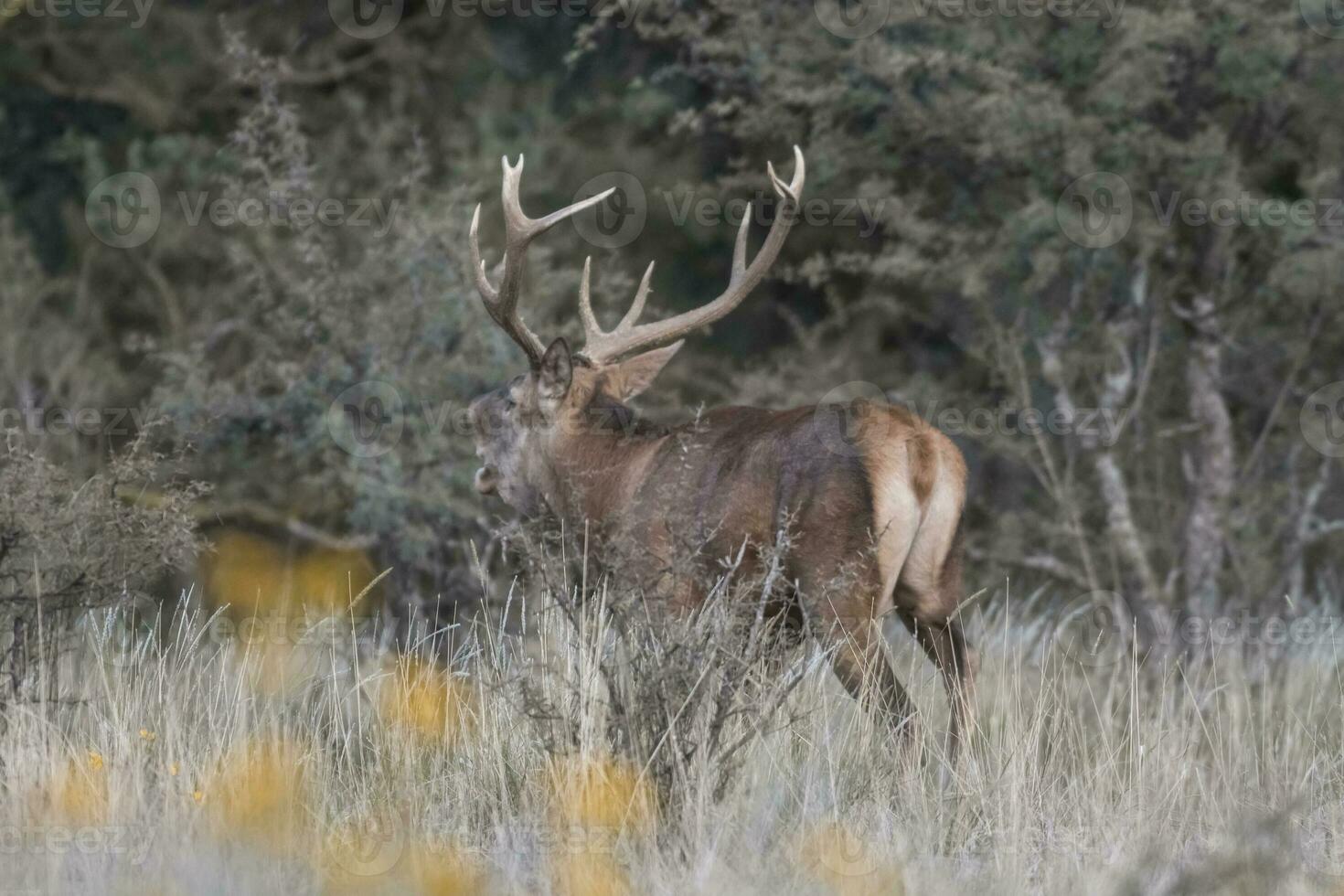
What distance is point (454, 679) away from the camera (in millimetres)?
6863

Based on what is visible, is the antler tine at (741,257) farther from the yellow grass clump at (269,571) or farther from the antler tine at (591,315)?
the yellow grass clump at (269,571)

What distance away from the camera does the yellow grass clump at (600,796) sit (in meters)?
5.08

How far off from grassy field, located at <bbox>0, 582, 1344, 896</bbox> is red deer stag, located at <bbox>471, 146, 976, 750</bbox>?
0.32 metres

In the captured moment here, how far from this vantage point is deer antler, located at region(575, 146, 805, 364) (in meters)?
7.76

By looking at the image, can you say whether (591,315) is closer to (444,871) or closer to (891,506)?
(891,506)

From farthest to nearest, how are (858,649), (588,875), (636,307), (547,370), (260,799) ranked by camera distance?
(636,307) → (547,370) → (858,649) → (260,799) → (588,875)

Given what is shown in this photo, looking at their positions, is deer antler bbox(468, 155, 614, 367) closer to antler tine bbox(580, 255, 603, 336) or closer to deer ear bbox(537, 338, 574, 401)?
deer ear bbox(537, 338, 574, 401)

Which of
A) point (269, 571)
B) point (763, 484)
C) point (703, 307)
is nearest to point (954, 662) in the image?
point (763, 484)

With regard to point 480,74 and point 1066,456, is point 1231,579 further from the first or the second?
point 480,74

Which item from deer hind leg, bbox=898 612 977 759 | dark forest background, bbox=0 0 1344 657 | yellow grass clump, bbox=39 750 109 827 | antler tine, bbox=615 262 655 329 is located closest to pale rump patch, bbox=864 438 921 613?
deer hind leg, bbox=898 612 977 759

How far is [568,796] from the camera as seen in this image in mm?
5172

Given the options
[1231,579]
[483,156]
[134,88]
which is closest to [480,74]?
[483,156]

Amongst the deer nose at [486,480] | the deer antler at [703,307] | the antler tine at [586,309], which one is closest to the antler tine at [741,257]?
the deer antler at [703,307]

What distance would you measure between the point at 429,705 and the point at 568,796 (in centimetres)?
126
